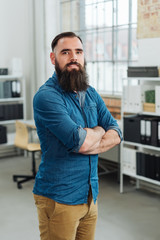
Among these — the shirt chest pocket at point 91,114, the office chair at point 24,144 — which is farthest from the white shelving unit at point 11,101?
the shirt chest pocket at point 91,114

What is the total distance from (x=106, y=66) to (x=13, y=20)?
2.15m

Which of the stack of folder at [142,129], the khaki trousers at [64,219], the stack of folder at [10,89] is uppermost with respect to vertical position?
the stack of folder at [10,89]

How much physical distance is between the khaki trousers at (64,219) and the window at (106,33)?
11.7 ft

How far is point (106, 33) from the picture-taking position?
215 inches

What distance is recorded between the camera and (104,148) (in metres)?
1.88

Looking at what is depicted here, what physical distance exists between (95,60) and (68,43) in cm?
404

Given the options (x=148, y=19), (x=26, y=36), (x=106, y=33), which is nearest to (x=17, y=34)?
(x=26, y=36)

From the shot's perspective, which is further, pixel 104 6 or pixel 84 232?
pixel 104 6

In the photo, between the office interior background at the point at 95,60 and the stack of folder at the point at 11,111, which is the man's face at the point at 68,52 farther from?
the stack of folder at the point at 11,111

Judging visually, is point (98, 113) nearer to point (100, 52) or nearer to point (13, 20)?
point (100, 52)

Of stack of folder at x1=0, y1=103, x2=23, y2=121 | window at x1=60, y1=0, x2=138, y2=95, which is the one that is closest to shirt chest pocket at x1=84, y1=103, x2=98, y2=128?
window at x1=60, y1=0, x2=138, y2=95

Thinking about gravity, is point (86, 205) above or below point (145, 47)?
below

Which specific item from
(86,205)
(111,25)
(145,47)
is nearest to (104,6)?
(111,25)

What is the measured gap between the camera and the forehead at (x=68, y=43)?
1.72 meters
